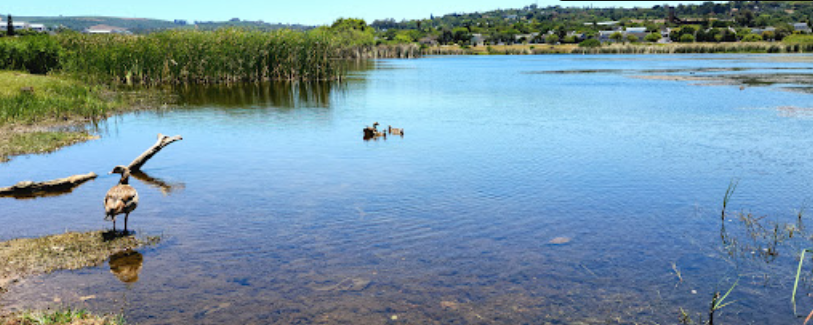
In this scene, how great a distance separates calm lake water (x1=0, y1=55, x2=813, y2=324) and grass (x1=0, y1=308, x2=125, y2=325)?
1.53 feet

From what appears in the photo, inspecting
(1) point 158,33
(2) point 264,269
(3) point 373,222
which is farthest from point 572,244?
(1) point 158,33

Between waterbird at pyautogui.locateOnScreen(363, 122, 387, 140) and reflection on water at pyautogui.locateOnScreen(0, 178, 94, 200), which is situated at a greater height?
waterbird at pyautogui.locateOnScreen(363, 122, 387, 140)

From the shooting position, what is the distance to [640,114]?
2861 centimetres

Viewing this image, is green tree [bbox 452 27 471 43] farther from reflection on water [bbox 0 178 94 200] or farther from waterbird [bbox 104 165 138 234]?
waterbird [bbox 104 165 138 234]

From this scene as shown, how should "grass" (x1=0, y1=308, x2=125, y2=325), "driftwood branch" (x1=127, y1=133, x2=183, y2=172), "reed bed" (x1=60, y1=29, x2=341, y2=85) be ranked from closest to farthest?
"grass" (x1=0, y1=308, x2=125, y2=325) < "driftwood branch" (x1=127, y1=133, x2=183, y2=172) < "reed bed" (x1=60, y1=29, x2=341, y2=85)

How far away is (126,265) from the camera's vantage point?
31.7 ft

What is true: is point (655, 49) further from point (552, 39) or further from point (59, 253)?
point (59, 253)

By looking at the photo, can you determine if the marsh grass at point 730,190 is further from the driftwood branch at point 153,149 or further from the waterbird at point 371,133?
A: the driftwood branch at point 153,149

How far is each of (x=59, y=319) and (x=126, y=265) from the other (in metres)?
2.44

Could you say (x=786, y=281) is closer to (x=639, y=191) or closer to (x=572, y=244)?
(x=572, y=244)

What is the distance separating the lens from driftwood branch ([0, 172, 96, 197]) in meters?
13.7

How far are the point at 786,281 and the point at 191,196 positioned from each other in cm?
1105

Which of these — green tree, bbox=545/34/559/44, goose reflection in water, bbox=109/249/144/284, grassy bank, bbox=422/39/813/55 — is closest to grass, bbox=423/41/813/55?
grassy bank, bbox=422/39/813/55

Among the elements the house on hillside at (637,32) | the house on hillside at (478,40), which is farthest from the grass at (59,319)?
the house on hillside at (478,40)
